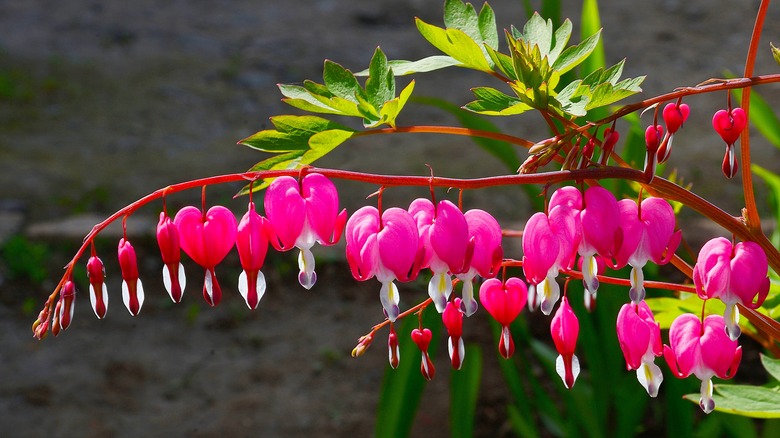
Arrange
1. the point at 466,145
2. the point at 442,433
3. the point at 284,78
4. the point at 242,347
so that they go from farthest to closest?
the point at 284,78, the point at 466,145, the point at 242,347, the point at 442,433

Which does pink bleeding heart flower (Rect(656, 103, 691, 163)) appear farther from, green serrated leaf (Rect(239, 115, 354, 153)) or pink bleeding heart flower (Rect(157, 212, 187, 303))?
pink bleeding heart flower (Rect(157, 212, 187, 303))

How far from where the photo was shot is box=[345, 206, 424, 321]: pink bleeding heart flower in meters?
0.70

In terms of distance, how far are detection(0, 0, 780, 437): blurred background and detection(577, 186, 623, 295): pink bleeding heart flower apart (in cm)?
141

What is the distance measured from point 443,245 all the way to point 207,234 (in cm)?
20

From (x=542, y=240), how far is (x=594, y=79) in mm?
160

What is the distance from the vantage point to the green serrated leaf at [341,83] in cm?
81

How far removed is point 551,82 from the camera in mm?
759

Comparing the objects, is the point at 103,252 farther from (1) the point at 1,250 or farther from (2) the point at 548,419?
(2) the point at 548,419

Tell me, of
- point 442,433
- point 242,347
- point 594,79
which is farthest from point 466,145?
point 594,79

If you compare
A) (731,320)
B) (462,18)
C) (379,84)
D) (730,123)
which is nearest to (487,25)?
(462,18)

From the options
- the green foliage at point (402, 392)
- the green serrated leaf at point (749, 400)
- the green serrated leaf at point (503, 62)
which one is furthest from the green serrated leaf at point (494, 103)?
the green foliage at point (402, 392)

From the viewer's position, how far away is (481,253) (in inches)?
29.0

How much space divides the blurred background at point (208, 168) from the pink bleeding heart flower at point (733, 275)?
1.39 metres

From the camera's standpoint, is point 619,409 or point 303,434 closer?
point 619,409
